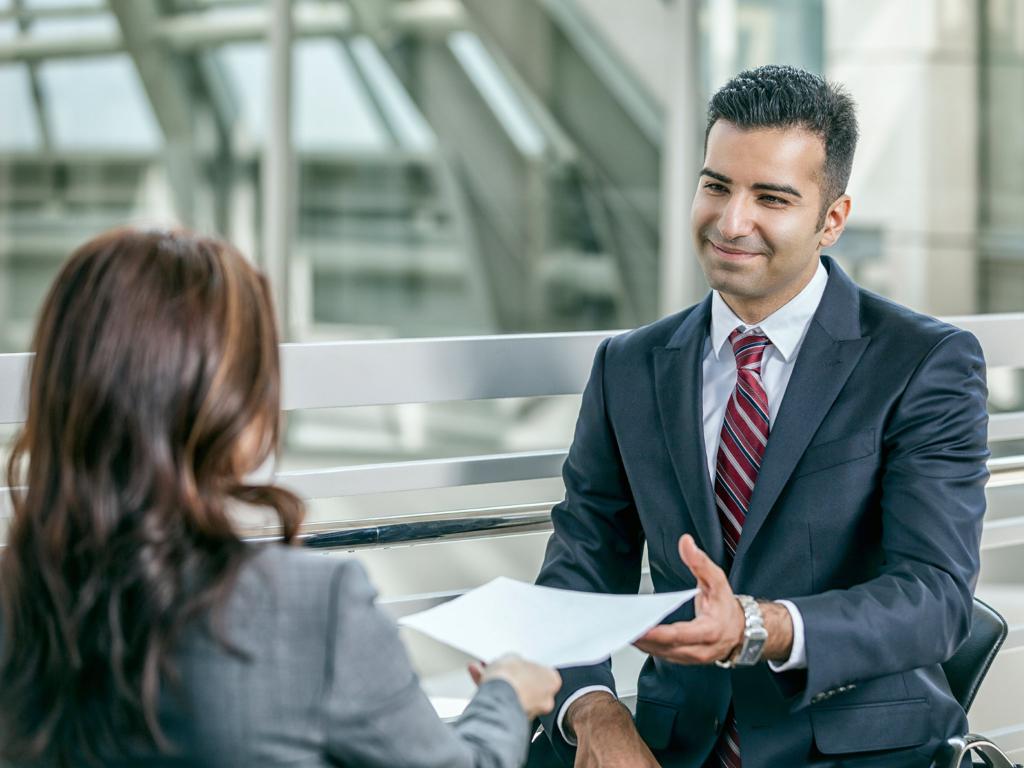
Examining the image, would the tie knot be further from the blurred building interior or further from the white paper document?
the blurred building interior

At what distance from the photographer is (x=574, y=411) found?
312 inches

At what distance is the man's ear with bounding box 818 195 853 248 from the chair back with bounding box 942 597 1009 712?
58 centimetres

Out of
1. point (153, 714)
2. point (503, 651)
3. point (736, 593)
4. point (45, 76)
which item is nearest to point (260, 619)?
point (153, 714)

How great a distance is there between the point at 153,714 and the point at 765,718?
3.03 ft

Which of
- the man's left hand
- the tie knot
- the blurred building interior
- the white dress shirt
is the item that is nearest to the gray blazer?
the man's left hand

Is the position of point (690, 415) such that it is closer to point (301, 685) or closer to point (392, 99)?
point (301, 685)

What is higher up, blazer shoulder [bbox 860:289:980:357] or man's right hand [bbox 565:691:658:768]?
blazer shoulder [bbox 860:289:980:357]

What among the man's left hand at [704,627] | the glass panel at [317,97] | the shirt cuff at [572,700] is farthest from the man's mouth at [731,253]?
the glass panel at [317,97]

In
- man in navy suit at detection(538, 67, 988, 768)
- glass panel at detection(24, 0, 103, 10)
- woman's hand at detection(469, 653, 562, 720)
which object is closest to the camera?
woman's hand at detection(469, 653, 562, 720)

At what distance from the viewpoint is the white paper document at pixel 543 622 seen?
134 centimetres

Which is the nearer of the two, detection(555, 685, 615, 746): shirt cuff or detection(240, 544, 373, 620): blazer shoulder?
detection(240, 544, 373, 620): blazer shoulder

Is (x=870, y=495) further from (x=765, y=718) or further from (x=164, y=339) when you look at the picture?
(x=164, y=339)

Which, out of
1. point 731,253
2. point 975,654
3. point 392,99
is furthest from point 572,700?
point 392,99

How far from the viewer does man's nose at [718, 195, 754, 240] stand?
5.83 ft
